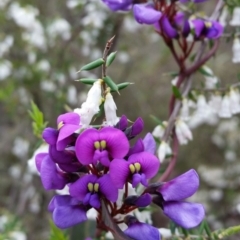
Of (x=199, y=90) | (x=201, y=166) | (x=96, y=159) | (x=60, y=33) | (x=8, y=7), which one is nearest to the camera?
(x=96, y=159)

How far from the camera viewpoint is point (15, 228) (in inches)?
79.6

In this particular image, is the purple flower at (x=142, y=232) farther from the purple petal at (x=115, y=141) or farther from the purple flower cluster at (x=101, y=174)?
the purple petal at (x=115, y=141)

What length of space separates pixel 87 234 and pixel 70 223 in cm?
59

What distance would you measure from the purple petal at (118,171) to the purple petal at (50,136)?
0.35 feet

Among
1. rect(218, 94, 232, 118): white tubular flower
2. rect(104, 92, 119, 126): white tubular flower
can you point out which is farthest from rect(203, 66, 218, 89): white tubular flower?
rect(104, 92, 119, 126): white tubular flower

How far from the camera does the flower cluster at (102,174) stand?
0.81 m

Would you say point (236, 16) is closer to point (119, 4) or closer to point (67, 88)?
point (119, 4)

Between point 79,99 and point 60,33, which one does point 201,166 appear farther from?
point 60,33

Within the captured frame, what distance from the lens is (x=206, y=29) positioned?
138 centimetres

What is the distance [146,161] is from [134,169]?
25 mm

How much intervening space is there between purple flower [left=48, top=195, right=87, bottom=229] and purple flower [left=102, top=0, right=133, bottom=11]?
0.72m

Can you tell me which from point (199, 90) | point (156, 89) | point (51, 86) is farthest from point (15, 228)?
point (156, 89)

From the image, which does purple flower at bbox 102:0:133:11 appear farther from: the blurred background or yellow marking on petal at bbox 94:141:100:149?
the blurred background

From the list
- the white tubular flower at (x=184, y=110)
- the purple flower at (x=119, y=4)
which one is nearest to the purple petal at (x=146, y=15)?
the purple flower at (x=119, y=4)
